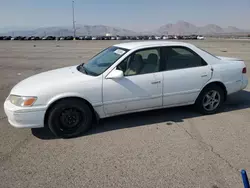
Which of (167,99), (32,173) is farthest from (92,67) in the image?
(32,173)

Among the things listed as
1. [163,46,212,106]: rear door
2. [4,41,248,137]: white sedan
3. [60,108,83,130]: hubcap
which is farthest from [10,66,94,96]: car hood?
[163,46,212,106]: rear door

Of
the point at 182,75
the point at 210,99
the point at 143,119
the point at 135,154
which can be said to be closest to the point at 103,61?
the point at 143,119

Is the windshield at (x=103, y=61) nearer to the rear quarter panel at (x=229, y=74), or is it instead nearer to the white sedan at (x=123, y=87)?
the white sedan at (x=123, y=87)

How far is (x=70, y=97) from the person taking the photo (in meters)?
3.75

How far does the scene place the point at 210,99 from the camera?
4766 millimetres

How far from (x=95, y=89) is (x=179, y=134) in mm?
1667

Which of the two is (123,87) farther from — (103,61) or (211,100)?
(211,100)

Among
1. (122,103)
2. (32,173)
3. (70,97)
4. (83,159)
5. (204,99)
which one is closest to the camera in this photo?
(32,173)

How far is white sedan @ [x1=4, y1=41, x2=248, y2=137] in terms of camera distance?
3650 mm

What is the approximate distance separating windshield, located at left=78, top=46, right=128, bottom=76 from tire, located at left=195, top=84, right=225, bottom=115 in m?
1.89

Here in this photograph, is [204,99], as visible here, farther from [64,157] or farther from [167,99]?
[64,157]

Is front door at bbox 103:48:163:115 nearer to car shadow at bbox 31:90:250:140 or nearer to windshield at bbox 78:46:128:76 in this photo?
windshield at bbox 78:46:128:76

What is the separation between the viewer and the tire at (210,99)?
466 centimetres

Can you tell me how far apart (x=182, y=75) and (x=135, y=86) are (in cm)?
102
